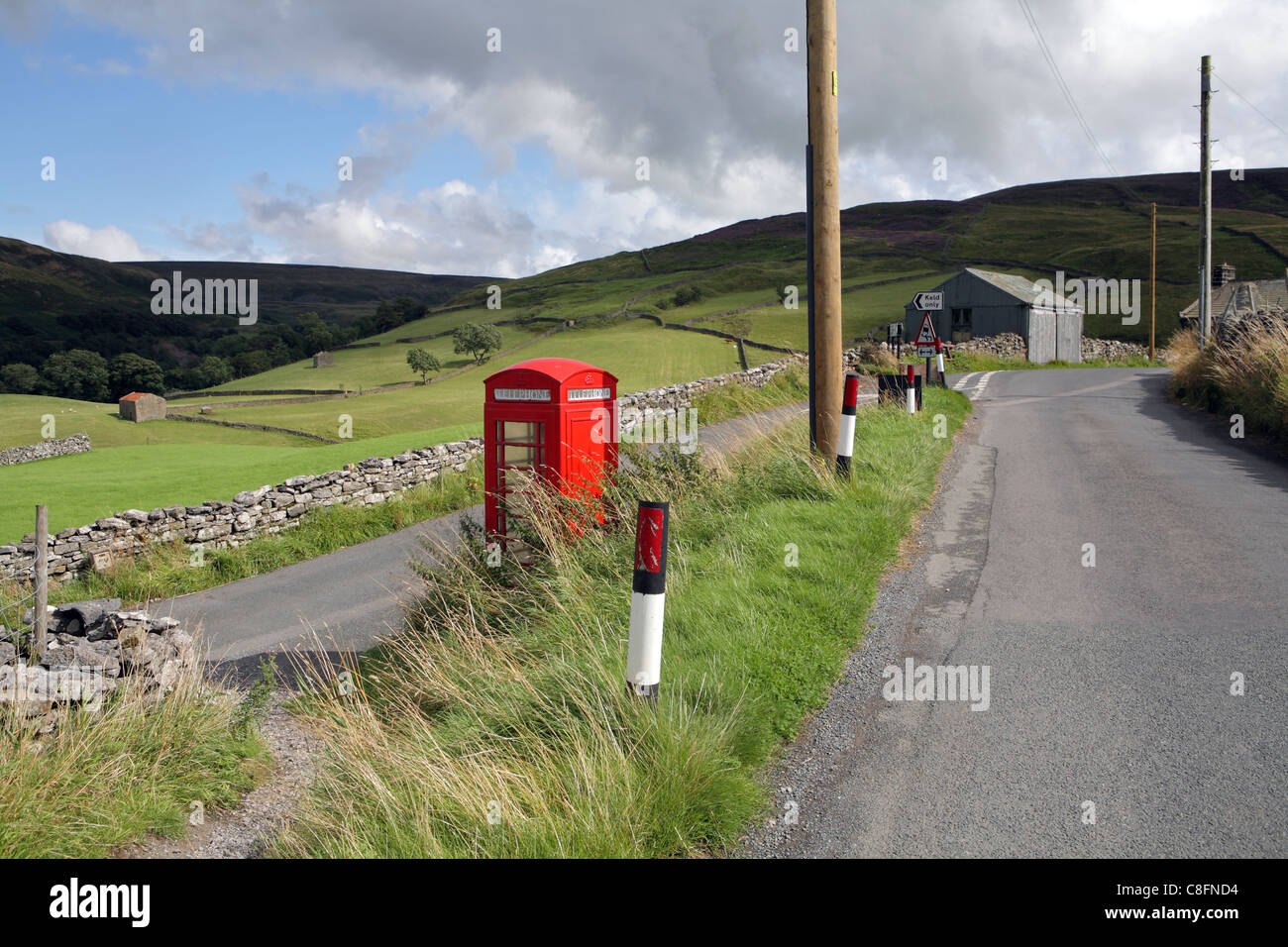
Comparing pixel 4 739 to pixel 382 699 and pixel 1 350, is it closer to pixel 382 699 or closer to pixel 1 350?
pixel 382 699

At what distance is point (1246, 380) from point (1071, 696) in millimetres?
13354

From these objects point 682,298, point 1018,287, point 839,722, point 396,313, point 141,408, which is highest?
point 396,313

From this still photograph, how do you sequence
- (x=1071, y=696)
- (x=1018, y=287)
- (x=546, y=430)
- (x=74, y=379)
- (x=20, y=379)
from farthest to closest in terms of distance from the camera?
(x=74, y=379) < (x=20, y=379) < (x=1018, y=287) < (x=546, y=430) < (x=1071, y=696)

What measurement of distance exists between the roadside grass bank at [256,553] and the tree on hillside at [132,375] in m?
80.3

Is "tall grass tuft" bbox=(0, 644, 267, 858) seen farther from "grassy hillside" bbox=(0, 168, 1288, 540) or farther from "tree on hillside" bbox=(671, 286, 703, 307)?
"tree on hillside" bbox=(671, 286, 703, 307)

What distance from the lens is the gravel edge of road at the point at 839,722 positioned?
361 cm

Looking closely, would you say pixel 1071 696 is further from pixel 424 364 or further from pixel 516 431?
pixel 424 364

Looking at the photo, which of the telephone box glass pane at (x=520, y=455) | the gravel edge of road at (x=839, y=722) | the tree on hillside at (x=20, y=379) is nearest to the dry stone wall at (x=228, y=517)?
the telephone box glass pane at (x=520, y=455)

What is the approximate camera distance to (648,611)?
4242mm

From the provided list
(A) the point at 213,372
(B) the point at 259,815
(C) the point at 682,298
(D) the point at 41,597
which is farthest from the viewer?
(A) the point at 213,372

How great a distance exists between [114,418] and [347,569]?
35.5 meters

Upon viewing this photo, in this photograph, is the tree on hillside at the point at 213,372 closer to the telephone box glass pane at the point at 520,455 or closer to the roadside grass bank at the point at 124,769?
the telephone box glass pane at the point at 520,455

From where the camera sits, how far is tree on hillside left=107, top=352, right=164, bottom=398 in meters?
85.1

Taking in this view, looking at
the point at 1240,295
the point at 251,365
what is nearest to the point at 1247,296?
the point at 1240,295
